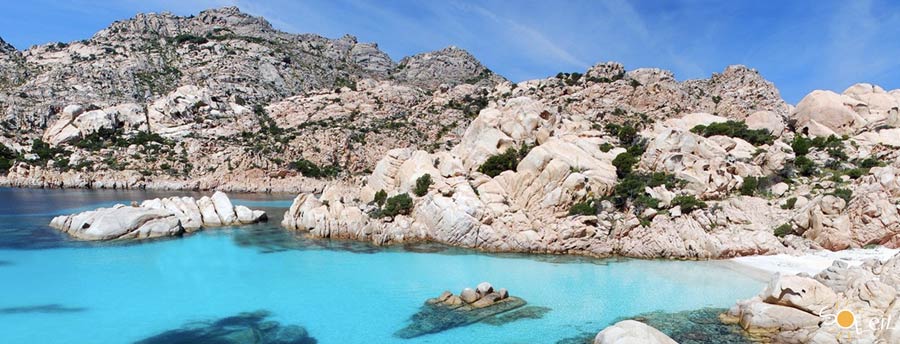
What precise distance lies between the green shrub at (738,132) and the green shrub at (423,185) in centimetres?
2438

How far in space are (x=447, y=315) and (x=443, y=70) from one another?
127607mm

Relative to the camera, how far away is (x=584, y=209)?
28.6 meters

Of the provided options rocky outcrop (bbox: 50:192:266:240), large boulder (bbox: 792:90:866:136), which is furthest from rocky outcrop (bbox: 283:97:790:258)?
large boulder (bbox: 792:90:866:136)

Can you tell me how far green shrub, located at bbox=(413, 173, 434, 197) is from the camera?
3269cm

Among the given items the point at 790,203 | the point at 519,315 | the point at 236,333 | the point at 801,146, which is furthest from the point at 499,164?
the point at 801,146

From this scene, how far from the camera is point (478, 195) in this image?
30.7m

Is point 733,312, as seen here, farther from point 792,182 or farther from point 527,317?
point 792,182

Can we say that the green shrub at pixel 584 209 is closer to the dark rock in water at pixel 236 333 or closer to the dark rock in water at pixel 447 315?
the dark rock in water at pixel 447 315

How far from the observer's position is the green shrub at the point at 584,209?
28.5m

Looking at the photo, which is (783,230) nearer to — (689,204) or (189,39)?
(689,204)

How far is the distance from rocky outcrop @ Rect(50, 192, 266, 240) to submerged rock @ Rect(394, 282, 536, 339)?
2361 cm

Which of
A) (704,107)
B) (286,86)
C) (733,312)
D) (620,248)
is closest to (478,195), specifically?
(620,248)

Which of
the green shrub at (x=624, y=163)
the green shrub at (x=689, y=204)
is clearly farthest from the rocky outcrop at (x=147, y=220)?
the green shrub at (x=689, y=204)

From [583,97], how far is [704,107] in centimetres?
1452
